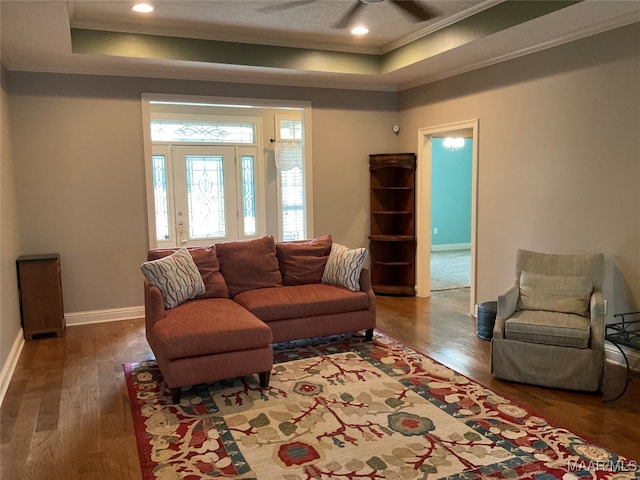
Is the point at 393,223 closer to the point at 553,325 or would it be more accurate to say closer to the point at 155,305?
the point at 553,325

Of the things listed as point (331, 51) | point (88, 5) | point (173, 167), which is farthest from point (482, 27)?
point (173, 167)

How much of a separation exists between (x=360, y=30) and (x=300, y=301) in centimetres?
266

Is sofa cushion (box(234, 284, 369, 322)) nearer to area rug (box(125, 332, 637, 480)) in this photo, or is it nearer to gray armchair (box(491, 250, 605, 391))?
area rug (box(125, 332, 637, 480))

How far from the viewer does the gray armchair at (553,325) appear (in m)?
3.37

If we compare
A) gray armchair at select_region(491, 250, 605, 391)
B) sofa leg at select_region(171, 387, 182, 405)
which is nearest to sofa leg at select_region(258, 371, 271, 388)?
sofa leg at select_region(171, 387, 182, 405)

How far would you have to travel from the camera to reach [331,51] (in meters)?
5.48

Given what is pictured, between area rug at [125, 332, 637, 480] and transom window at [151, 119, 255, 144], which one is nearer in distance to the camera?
area rug at [125, 332, 637, 480]

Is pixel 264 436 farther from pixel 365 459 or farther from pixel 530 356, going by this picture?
pixel 530 356

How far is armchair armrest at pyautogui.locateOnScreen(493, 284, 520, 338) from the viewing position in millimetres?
3623

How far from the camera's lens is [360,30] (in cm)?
494

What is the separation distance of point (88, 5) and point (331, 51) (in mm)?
2396

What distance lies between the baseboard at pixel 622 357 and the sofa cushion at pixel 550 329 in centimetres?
44

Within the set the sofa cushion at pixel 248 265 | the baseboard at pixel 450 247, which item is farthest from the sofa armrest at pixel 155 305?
the baseboard at pixel 450 247

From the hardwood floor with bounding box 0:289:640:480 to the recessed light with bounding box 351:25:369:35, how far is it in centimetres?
286
